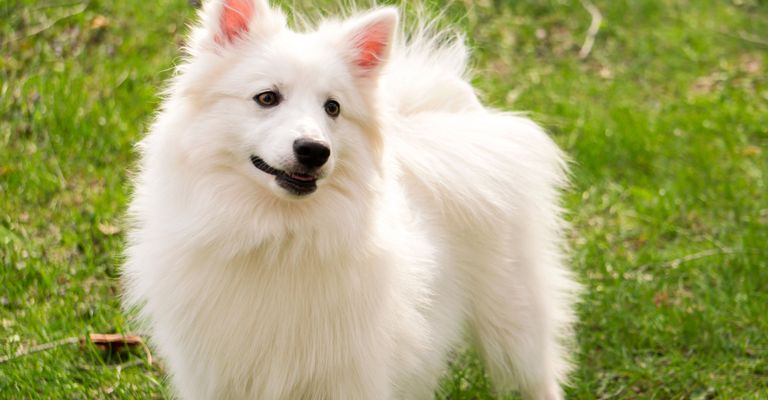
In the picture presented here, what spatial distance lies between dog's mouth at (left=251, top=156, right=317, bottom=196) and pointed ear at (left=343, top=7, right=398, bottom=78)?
0.53 metres

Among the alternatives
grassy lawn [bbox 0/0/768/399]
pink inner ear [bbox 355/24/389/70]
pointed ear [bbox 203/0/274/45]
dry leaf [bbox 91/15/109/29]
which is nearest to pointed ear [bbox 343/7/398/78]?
pink inner ear [bbox 355/24/389/70]

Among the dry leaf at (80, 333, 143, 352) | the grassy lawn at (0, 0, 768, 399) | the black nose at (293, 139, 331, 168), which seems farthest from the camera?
the grassy lawn at (0, 0, 768, 399)

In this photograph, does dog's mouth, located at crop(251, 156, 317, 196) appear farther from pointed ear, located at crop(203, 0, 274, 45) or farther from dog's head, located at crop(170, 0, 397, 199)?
pointed ear, located at crop(203, 0, 274, 45)

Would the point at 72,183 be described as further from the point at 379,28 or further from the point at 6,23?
the point at 379,28

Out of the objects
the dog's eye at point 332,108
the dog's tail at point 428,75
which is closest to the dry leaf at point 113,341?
the dog's tail at point 428,75

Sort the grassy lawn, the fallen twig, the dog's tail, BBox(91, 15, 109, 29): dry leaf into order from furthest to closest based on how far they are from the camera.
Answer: the fallen twig
BBox(91, 15, 109, 29): dry leaf
the grassy lawn
the dog's tail

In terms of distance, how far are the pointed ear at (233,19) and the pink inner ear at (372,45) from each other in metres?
0.33

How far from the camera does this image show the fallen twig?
27.2 feet

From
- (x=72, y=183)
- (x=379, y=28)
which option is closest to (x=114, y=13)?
(x=72, y=183)

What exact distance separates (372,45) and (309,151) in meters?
0.60

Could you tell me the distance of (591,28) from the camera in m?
8.55

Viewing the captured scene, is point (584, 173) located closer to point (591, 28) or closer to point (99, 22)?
point (591, 28)

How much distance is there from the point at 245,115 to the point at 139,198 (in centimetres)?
62

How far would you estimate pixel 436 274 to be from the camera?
3951 mm
